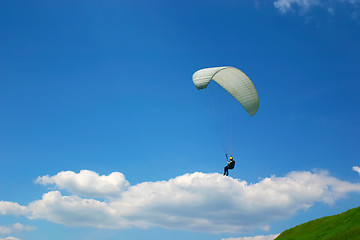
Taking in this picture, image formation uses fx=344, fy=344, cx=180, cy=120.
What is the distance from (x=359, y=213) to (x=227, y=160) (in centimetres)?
1793

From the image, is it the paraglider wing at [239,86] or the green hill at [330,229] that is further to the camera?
the paraglider wing at [239,86]

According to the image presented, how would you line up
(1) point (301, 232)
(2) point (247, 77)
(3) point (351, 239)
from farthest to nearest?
(1) point (301, 232) → (2) point (247, 77) → (3) point (351, 239)

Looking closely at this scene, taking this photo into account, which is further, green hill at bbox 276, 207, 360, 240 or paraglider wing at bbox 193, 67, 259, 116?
paraglider wing at bbox 193, 67, 259, 116

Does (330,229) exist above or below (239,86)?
below

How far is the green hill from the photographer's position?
38897 millimetres

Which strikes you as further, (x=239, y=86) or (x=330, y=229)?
(x=330, y=229)

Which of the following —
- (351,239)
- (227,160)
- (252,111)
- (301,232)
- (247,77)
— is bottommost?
(351,239)

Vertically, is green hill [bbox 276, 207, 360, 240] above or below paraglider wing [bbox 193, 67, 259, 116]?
below

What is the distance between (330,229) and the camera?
44156 millimetres

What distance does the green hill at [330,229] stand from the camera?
38897 mm

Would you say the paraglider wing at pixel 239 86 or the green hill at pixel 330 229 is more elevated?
the paraglider wing at pixel 239 86

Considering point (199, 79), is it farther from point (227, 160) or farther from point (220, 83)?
point (227, 160)

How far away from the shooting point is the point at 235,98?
43562mm

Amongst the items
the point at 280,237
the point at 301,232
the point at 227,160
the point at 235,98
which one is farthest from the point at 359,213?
the point at 235,98
